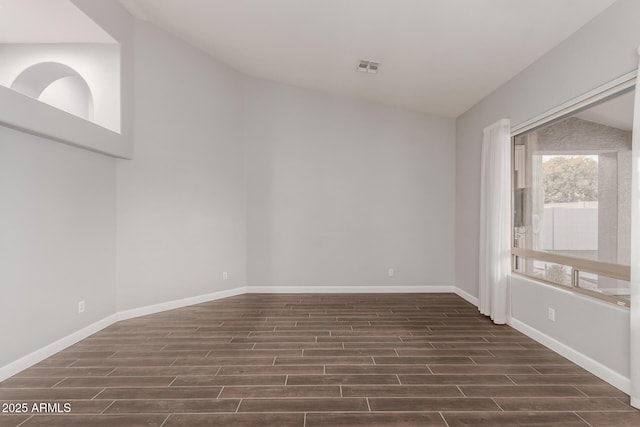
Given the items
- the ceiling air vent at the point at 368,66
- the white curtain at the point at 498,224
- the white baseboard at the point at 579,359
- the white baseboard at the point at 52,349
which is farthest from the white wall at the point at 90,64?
the white baseboard at the point at 579,359

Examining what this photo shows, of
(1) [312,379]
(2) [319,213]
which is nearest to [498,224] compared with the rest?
(2) [319,213]

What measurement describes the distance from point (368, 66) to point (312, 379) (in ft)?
11.9

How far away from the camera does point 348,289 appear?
5.57 m

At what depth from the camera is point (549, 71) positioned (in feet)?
10.7

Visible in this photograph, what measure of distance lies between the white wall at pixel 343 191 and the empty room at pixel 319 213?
0.12ft

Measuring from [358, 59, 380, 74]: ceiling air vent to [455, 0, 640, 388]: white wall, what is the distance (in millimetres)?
1566

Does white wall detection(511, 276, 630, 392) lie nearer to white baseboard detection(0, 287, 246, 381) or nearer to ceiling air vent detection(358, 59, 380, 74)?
ceiling air vent detection(358, 59, 380, 74)

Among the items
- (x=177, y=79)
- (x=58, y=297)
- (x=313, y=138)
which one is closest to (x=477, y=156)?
(x=313, y=138)

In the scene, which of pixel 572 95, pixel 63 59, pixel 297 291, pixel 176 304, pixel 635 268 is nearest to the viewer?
pixel 635 268

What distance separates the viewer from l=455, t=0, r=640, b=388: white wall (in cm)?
249

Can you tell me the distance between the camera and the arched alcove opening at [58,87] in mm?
3836

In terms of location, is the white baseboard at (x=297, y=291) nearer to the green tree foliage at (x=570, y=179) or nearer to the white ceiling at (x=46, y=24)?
the green tree foliage at (x=570, y=179)

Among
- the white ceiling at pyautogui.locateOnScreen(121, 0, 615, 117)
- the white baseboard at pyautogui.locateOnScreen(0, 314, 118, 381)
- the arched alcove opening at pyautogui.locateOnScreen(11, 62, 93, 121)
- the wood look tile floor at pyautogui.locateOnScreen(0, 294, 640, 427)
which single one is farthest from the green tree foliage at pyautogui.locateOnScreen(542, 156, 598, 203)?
the arched alcove opening at pyautogui.locateOnScreen(11, 62, 93, 121)

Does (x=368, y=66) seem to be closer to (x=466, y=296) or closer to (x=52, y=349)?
(x=466, y=296)
